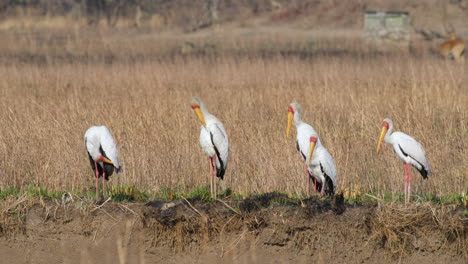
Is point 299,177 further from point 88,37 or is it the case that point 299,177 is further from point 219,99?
point 88,37

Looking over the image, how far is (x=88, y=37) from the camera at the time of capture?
27.6 metres

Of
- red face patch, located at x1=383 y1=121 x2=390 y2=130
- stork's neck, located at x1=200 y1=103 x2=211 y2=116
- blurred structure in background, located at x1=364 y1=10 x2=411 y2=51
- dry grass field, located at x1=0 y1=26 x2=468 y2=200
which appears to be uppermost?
stork's neck, located at x1=200 y1=103 x2=211 y2=116

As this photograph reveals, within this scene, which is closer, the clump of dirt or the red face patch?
the clump of dirt

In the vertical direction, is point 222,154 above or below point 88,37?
above

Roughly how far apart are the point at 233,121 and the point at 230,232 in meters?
3.92

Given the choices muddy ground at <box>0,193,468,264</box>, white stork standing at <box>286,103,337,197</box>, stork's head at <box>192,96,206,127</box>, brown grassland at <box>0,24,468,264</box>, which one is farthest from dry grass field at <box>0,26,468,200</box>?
muddy ground at <box>0,193,468,264</box>

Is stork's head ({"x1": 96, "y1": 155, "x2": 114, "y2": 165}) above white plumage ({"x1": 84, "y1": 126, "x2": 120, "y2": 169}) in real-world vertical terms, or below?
below

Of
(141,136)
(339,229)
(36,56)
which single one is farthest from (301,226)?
(36,56)

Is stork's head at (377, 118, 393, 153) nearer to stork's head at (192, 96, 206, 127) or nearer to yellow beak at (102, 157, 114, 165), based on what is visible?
stork's head at (192, 96, 206, 127)

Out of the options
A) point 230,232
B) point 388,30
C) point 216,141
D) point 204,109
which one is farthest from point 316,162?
point 388,30

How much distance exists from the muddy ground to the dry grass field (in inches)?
43.2

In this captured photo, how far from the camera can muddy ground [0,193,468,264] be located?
19.9ft

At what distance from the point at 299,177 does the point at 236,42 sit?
2034 centimetres

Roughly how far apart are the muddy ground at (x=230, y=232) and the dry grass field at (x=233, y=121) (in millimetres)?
1098
